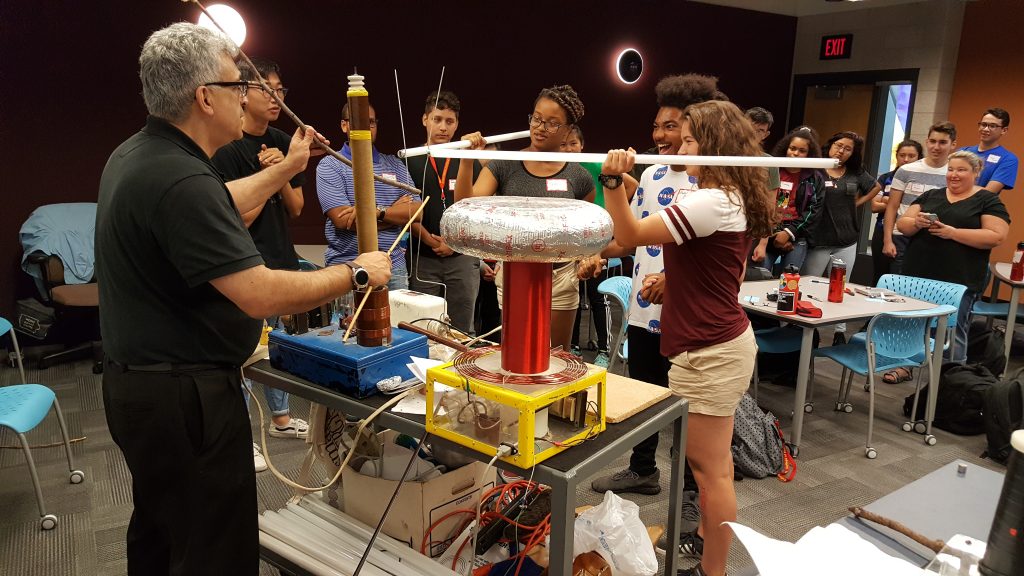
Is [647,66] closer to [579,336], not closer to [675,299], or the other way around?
[579,336]

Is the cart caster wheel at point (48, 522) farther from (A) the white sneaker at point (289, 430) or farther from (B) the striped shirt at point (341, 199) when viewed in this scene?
(B) the striped shirt at point (341, 199)

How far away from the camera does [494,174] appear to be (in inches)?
110

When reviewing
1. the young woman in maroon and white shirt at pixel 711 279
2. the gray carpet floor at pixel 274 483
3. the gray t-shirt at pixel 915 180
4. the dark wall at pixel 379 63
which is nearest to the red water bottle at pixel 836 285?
the gray carpet floor at pixel 274 483

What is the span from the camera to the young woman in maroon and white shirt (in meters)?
1.76

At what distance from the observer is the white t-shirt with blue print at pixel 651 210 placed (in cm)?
228

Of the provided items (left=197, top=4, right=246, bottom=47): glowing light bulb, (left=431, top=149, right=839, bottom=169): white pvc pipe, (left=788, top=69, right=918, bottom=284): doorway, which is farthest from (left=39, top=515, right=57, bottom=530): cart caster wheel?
(left=788, top=69, right=918, bottom=284): doorway

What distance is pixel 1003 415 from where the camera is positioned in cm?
335

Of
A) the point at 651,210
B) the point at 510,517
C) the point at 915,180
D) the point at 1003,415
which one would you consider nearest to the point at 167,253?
the point at 510,517

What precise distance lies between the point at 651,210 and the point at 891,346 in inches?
76.4

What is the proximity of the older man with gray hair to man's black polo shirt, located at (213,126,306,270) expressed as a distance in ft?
3.80

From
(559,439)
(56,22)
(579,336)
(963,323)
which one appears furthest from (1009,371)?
(56,22)

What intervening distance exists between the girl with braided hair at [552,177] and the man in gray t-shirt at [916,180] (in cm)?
315

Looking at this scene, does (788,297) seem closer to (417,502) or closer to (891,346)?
(891,346)

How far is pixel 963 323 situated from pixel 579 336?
8.43ft
